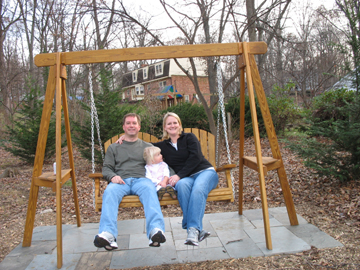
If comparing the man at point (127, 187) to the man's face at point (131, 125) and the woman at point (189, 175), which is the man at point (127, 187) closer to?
the man's face at point (131, 125)

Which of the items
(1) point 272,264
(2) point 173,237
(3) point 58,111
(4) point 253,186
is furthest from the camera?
(4) point 253,186

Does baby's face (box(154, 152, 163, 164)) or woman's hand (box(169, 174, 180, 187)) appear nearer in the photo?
woman's hand (box(169, 174, 180, 187))

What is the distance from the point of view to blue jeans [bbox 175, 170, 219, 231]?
263 cm

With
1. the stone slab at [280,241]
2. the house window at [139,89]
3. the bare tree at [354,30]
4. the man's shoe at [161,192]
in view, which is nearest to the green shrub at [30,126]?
the man's shoe at [161,192]

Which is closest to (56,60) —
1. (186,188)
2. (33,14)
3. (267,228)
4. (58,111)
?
(58,111)

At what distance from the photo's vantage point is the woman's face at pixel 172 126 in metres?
3.27

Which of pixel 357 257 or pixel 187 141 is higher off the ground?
pixel 187 141

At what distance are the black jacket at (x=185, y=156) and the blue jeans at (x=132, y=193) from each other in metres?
0.38

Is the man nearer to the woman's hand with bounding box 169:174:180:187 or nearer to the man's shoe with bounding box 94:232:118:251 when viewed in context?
the man's shoe with bounding box 94:232:118:251

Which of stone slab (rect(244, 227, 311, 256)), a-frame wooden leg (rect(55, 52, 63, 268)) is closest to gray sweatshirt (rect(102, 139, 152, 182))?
a-frame wooden leg (rect(55, 52, 63, 268))

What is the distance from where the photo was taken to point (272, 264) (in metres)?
2.43

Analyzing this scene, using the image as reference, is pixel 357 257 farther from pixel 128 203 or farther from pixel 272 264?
pixel 128 203

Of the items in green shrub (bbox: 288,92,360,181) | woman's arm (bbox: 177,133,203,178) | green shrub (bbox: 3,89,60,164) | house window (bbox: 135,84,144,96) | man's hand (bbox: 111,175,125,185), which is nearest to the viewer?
man's hand (bbox: 111,175,125,185)

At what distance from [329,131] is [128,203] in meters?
2.95
